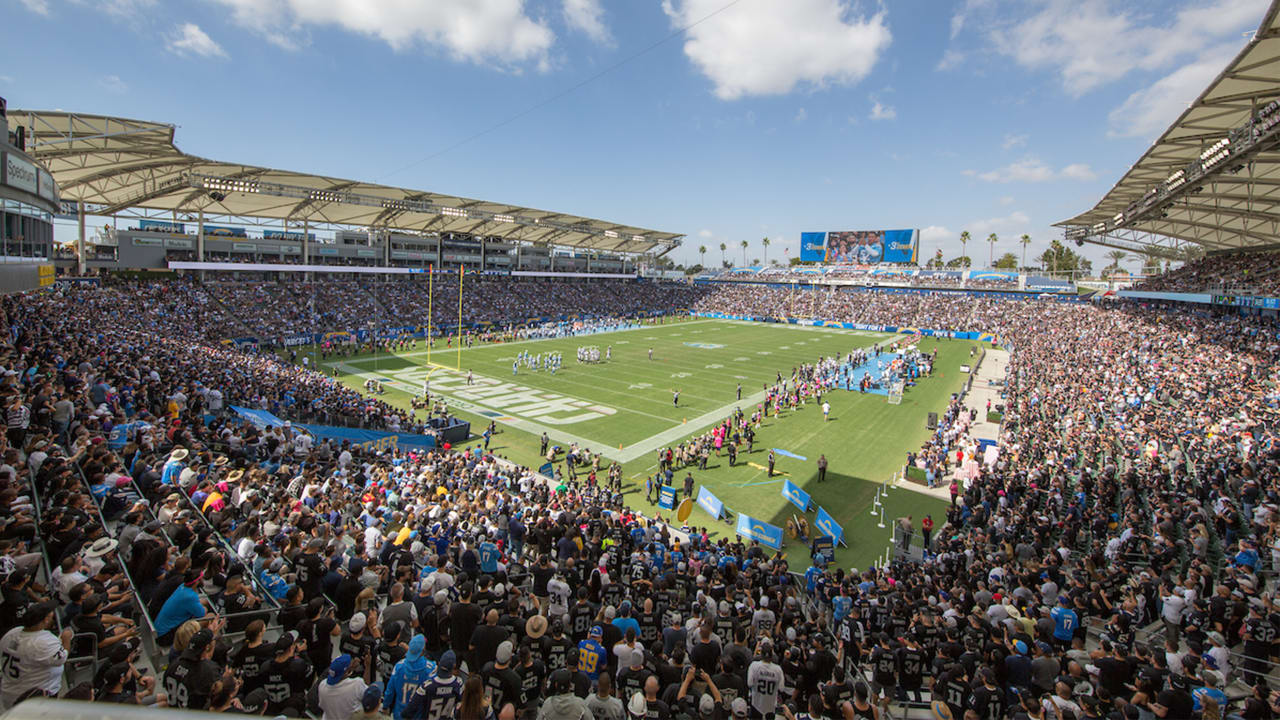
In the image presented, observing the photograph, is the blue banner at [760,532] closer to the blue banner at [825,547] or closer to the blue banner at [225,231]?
the blue banner at [825,547]

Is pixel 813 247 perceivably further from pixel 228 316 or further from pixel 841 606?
pixel 841 606

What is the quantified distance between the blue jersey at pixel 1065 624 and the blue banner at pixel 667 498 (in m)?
10.8

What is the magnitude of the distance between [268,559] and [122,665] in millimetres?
2674

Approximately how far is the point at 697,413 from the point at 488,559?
21.2 m

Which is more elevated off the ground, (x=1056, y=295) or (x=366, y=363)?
(x=1056, y=295)

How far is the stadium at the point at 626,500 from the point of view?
5535 millimetres

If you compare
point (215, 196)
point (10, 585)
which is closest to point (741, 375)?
point (10, 585)

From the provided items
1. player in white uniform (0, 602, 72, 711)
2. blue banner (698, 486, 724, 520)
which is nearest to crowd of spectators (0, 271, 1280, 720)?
player in white uniform (0, 602, 72, 711)

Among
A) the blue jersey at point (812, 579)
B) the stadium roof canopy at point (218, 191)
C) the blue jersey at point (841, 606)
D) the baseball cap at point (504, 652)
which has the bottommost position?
the blue jersey at point (812, 579)

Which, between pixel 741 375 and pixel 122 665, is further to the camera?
pixel 741 375

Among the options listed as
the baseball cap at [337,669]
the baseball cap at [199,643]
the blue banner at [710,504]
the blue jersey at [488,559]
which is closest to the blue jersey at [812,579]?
the blue banner at [710,504]

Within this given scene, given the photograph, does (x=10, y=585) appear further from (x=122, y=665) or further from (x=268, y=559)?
(x=268, y=559)

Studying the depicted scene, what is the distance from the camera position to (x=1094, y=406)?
23.4 metres

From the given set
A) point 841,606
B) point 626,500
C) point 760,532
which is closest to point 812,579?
point 841,606
